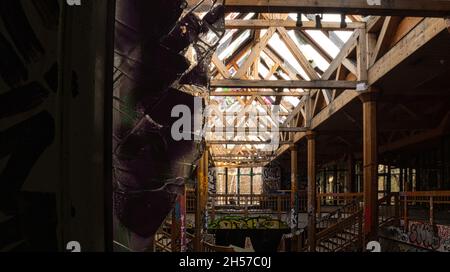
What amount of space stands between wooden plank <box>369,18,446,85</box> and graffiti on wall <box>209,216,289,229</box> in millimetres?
13215

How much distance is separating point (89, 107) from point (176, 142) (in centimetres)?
60

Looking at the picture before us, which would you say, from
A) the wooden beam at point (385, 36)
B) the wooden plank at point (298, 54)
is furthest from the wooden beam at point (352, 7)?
the wooden plank at point (298, 54)

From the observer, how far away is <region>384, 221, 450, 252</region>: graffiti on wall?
1029 cm

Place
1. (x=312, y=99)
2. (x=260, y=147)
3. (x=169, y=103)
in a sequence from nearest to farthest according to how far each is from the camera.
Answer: (x=169, y=103)
(x=312, y=99)
(x=260, y=147)

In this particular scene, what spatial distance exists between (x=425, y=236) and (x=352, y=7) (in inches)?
277

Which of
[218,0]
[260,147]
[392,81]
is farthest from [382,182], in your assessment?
[218,0]

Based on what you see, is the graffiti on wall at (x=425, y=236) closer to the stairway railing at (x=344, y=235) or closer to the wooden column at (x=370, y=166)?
the wooden column at (x=370, y=166)

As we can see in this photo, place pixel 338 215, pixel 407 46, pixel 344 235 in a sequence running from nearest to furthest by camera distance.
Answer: pixel 407 46 → pixel 344 235 → pixel 338 215

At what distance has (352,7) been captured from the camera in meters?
5.86

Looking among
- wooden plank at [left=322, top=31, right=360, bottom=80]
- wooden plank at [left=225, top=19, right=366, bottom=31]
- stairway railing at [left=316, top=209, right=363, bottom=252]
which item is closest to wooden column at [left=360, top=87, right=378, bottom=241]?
wooden plank at [left=322, top=31, right=360, bottom=80]

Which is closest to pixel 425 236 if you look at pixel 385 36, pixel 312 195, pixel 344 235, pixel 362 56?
pixel 362 56

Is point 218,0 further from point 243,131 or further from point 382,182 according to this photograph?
point 382,182

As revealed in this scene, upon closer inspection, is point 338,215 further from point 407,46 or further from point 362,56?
point 407,46
